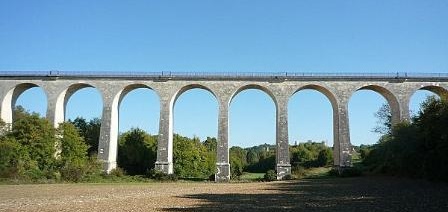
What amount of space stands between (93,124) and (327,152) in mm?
27075

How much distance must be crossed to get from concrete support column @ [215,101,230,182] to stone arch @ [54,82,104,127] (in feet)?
31.7

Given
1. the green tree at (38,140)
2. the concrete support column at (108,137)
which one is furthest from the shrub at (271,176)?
the green tree at (38,140)

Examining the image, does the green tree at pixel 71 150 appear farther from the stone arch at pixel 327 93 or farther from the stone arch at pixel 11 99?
the stone arch at pixel 327 93

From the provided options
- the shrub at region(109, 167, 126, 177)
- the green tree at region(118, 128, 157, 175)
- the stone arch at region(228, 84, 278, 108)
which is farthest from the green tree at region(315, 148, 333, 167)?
the shrub at region(109, 167, 126, 177)

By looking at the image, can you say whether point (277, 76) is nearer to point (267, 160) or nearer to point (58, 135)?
point (58, 135)

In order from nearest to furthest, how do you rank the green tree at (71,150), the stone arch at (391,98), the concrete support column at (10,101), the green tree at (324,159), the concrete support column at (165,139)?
1. the green tree at (71,150)
2. the concrete support column at (165,139)
3. the stone arch at (391,98)
4. the concrete support column at (10,101)
5. the green tree at (324,159)

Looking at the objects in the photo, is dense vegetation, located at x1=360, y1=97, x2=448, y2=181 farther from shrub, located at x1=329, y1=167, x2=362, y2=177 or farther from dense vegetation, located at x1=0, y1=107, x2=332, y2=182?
dense vegetation, located at x1=0, y1=107, x2=332, y2=182

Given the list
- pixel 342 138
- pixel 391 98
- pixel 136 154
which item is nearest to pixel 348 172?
pixel 342 138

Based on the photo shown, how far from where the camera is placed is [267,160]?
6241cm

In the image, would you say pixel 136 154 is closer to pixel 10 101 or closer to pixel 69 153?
pixel 69 153

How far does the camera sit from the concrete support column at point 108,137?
3484cm

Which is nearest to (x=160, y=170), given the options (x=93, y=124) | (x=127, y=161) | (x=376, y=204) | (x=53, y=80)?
(x=127, y=161)

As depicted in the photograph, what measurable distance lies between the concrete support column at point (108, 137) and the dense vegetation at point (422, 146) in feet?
64.6

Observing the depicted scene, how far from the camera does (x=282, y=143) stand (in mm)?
35219
